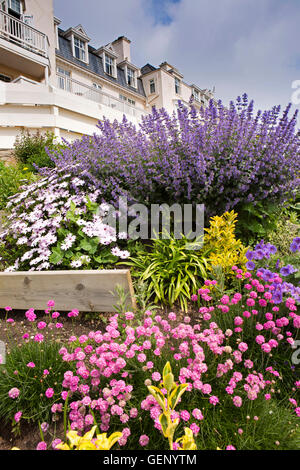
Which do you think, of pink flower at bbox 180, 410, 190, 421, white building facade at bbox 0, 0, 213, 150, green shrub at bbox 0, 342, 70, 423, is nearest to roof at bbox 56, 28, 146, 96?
white building facade at bbox 0, 0, 213, 150

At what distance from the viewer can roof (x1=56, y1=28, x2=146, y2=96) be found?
15.2 m

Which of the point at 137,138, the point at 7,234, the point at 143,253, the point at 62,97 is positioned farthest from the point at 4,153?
the point at 143,253

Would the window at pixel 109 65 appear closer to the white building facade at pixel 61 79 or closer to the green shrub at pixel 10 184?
the white building facade at pixel 61 79

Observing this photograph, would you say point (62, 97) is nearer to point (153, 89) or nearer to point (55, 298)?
point (55, 298)

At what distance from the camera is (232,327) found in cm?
151

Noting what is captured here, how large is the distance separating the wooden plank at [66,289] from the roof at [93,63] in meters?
16.4

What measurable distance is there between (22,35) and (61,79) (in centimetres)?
218

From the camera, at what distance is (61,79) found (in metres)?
12.6

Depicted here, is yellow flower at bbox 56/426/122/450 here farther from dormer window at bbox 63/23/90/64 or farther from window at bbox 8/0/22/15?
dormer window at bbox 63/23/90/64

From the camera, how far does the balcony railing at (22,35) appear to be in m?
11.0

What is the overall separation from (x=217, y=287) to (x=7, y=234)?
7.88ft

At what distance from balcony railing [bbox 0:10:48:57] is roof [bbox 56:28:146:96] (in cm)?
231

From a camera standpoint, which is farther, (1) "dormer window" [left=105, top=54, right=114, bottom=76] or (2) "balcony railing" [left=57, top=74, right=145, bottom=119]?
(1) "dormer window" [left=105, top=54, right=114, bottom=76]

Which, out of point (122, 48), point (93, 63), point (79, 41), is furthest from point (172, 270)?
point (122, 48)
